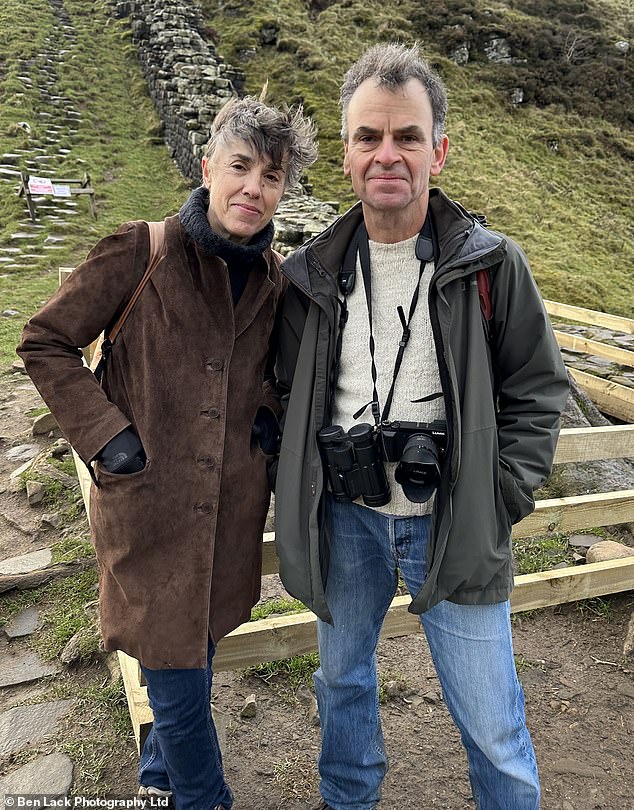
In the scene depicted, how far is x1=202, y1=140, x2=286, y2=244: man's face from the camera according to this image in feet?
7.65

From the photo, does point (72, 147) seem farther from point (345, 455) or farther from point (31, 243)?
point (345, 455)

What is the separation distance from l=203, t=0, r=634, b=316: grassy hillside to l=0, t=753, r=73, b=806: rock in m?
11.8

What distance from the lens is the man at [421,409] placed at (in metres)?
2.22

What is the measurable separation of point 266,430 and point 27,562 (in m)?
3.18

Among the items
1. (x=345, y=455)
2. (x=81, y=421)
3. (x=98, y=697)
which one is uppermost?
(x=81, y=421)

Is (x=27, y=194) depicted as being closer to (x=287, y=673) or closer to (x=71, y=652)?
(x=71, y=652)

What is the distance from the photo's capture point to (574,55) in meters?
27.2

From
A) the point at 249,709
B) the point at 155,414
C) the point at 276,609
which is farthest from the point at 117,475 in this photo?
the point at 276,609

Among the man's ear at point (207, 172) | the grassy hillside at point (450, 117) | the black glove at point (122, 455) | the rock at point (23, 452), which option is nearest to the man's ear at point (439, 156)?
the man's ear at point (207, 172)

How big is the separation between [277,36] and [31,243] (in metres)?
14.6

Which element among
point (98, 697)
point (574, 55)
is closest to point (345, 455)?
point (98, 697)

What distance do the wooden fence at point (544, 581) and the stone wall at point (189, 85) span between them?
5865 mm

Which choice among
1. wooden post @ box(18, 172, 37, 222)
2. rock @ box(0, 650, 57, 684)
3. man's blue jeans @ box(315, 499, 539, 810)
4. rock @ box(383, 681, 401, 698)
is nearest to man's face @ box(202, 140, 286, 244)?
man's blue jeans @ box(315, 499, 539, 810)

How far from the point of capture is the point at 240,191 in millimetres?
2334
